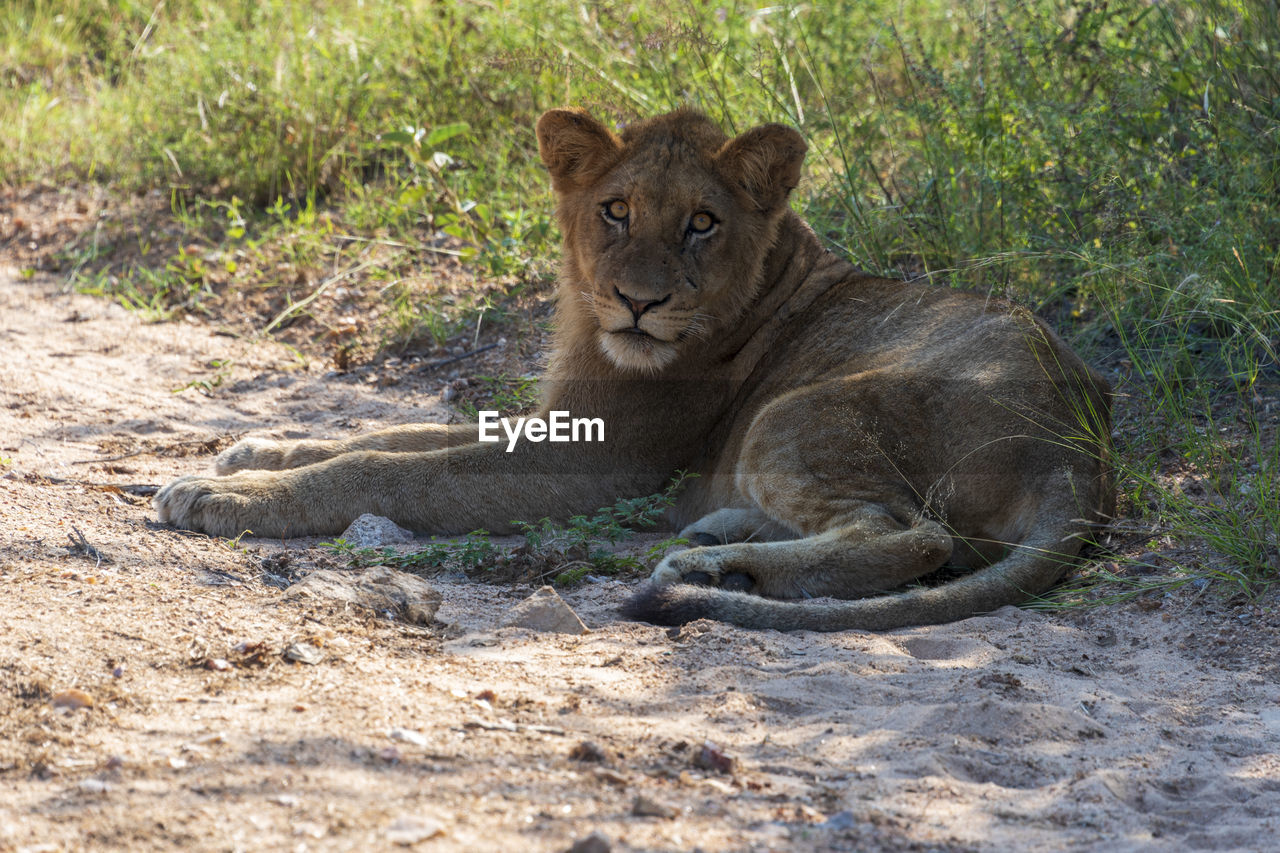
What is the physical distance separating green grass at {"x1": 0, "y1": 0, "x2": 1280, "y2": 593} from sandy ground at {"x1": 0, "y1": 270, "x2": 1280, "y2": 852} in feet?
3.04

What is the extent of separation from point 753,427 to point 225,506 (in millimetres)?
1874

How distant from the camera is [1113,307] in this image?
15.6 feet

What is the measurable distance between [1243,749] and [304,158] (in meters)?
7.00

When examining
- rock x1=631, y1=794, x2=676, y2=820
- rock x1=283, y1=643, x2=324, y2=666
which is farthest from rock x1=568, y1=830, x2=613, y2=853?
rock x1=283, y1=643, x2=324, y2=666

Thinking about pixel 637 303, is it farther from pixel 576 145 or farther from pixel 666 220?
pixel 576 145

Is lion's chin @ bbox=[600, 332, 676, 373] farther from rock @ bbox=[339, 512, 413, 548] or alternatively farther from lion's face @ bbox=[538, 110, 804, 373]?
rock @ bbox=[339, 512, 413, 548]

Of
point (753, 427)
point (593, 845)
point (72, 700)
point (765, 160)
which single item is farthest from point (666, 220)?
point (593, 845)

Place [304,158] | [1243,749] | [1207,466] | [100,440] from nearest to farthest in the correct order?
1. [1243,749]
2. [1207,466]
3. [100,440]
4. [304,158]

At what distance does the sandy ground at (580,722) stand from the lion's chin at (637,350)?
3.52 feet

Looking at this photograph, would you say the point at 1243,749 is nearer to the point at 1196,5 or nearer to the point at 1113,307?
the point at 1113,307

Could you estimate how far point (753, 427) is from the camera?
4.47 meters

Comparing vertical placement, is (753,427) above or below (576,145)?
below

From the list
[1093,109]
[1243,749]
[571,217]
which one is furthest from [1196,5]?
[1243,749]

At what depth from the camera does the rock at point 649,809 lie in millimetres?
2242
